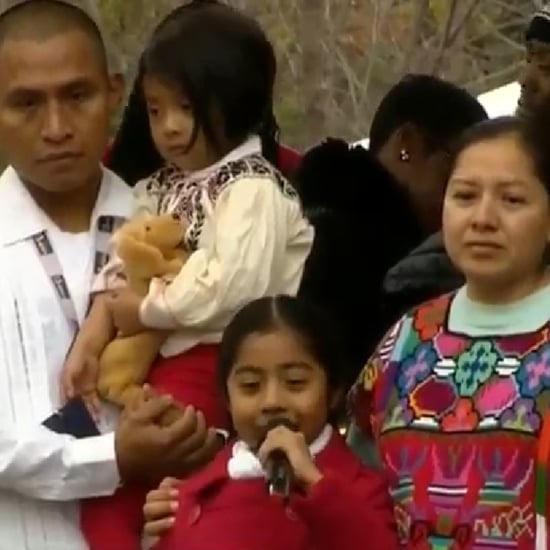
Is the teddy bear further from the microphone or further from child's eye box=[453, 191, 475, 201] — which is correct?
child's eye box=[453, 191, 475, 201]

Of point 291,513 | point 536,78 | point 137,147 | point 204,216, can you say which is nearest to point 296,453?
point 291,513

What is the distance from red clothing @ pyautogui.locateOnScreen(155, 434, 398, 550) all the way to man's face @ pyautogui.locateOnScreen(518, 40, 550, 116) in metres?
1.12

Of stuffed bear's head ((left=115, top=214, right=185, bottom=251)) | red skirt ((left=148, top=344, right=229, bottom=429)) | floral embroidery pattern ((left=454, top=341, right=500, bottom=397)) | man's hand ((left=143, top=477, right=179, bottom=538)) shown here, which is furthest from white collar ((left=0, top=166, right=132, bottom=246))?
floral embroidery pattern ((left=454, top=341, right=500, bottom=397))

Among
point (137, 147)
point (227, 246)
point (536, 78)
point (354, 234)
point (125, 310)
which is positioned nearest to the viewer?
point (227, 246)

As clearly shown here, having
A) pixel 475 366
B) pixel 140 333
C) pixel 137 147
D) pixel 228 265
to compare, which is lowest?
pixel 475 366

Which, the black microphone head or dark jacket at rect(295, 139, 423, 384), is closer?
the black microphone head

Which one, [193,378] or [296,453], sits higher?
[193,378]

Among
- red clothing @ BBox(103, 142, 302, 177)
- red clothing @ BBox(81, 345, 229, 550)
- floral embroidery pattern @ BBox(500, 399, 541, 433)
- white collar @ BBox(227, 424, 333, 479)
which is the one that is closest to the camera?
floral embroidery pattern @ BBox(500, 399, 541, 433)

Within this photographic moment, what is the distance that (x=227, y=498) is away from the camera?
323 cm

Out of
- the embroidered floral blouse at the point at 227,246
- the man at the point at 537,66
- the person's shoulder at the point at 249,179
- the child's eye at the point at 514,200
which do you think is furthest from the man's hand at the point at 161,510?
the man at the point at 537,66

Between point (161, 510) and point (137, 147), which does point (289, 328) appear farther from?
point (137, 147)

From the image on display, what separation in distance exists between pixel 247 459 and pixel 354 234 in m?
0.90

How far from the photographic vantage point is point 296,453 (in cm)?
306

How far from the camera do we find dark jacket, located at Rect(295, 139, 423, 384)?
392 cm
